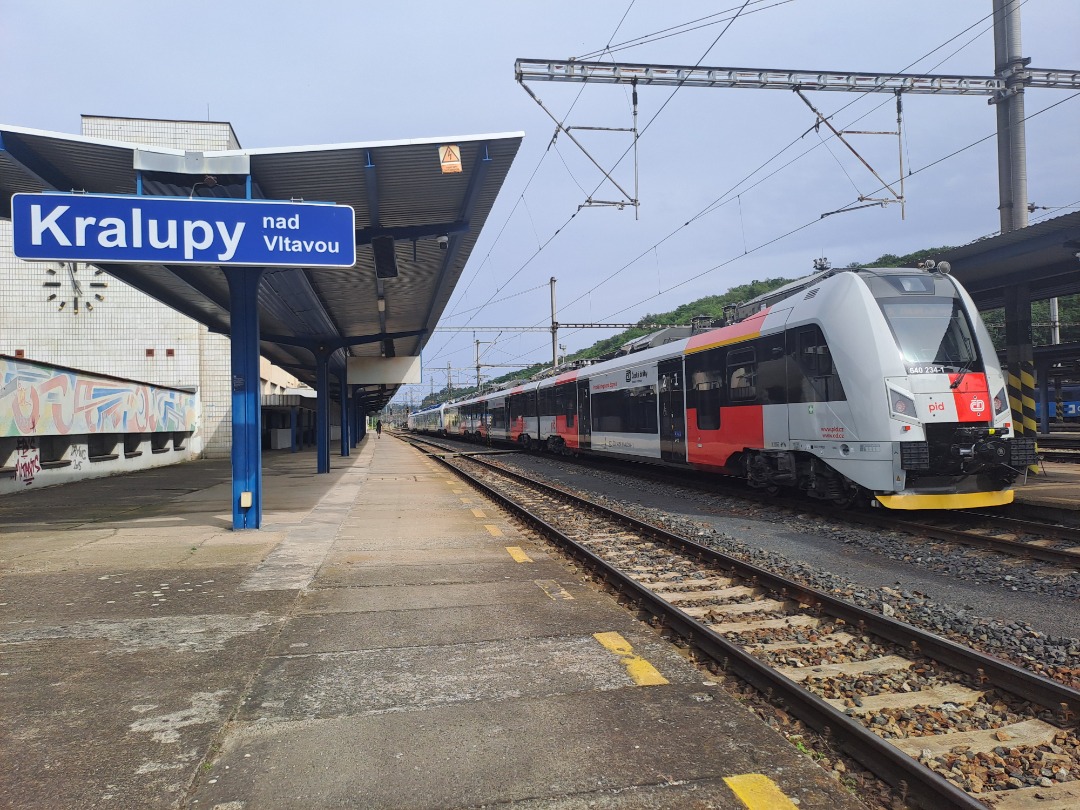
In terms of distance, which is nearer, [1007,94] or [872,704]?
[872,704]

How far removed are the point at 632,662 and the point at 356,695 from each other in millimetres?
1580

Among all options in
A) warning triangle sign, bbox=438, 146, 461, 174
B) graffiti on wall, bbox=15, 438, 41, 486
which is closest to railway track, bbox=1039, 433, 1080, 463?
warning triangle sign, bbox=438, 146, 461, 174

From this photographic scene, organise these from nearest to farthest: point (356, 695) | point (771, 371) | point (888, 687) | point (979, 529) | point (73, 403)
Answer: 1. point (356, 695)
2. point (888, 687)
3. point (979, 529)
4. point (771, 371)
5. point (73, 403)

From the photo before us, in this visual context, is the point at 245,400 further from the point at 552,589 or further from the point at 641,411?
the point at 641,411

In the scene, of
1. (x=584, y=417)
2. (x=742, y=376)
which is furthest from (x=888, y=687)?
(x=584, y=417)

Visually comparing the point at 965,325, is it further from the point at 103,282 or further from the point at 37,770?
the point at 103,282

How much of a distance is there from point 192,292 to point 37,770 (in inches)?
561

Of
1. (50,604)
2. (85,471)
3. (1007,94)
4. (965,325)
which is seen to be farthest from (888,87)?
(85,471)

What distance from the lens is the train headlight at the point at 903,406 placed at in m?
8.29

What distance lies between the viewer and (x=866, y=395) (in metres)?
8.54

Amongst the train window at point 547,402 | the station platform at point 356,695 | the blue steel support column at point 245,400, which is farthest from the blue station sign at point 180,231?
the train window at point 547,402

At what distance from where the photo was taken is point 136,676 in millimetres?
4039

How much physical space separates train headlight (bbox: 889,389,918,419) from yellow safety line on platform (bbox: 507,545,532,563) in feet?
14.9

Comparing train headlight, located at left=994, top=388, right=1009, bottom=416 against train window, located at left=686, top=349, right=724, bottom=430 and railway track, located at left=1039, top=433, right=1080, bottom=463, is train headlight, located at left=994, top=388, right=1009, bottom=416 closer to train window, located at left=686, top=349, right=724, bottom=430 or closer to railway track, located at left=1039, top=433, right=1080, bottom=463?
train window, located at left=686, top=349, right=724, bottom=430
